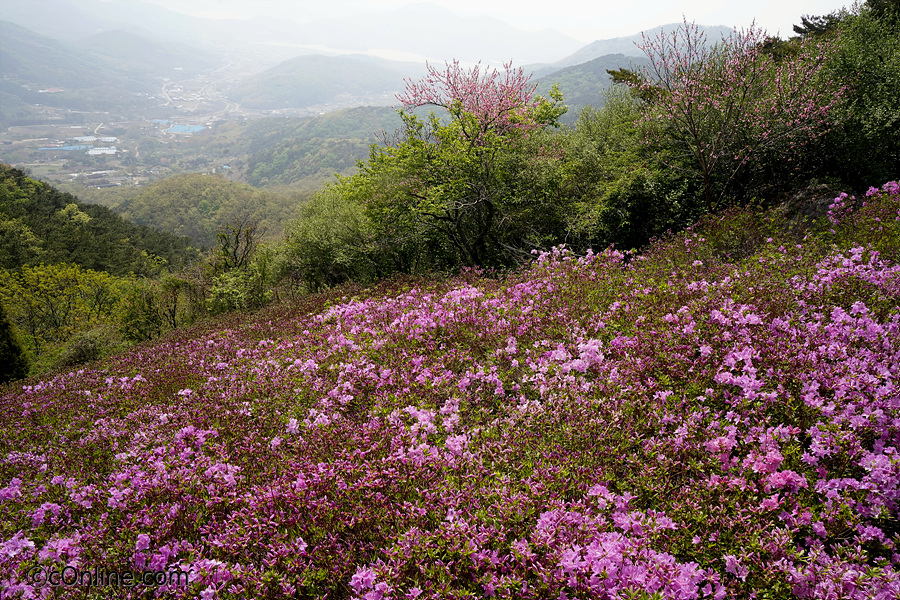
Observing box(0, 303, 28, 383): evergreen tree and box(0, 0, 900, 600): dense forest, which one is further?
box(0, 303, 28, 383): evergreen tree

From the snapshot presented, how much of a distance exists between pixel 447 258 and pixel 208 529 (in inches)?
541

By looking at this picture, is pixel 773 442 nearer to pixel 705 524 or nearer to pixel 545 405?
pixel 705 524

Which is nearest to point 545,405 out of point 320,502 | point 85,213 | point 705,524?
point 705,524

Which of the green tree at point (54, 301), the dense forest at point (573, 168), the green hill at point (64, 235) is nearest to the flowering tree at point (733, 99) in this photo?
the dense forest at point (573, 168)

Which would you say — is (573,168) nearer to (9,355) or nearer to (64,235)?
(9,355)

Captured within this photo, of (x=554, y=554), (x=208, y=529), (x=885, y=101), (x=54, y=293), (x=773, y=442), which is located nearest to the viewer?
(x=554, y=554)

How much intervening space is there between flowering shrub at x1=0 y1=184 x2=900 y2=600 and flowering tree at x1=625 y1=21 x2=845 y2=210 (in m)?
8.24

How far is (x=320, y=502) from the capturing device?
2.95m

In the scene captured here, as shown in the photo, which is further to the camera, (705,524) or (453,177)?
(453,177)

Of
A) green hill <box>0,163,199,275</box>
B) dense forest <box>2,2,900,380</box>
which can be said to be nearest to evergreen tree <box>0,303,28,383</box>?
dense forest <box>2,2,900,380</box>

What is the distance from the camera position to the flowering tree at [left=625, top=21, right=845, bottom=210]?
11797 millimetres

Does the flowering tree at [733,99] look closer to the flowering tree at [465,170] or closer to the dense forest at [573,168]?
the dense forest at [573,168]

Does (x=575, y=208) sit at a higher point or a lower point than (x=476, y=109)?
lower

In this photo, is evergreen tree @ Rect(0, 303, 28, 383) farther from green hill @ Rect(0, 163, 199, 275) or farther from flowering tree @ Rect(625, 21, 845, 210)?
green hill @ Rect(0, 163, 199, 275)
